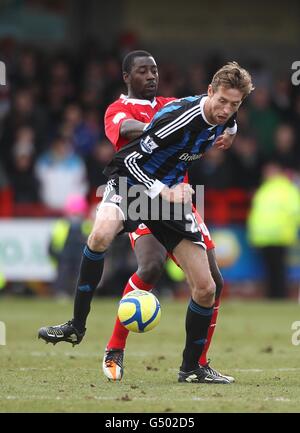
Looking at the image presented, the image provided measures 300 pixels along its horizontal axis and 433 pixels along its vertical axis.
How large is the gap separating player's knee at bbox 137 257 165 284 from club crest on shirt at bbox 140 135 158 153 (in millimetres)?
934

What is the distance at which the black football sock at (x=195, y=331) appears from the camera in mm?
Answer: 8141

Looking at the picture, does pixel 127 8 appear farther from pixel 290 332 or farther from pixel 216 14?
pixel 290 332

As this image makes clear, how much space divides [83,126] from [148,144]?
35.4ft

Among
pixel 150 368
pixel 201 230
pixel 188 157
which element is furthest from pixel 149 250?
pixel 150 368

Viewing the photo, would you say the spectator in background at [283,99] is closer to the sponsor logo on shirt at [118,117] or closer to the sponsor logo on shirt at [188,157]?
the sponsor logo on shirt at [118,117]

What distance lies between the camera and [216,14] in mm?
22000

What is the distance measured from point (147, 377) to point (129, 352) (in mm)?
2117

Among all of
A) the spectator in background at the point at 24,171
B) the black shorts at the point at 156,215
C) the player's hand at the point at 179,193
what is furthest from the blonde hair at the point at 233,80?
the spectator in background at the point at 24,171

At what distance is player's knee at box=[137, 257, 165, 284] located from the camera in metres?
8.52

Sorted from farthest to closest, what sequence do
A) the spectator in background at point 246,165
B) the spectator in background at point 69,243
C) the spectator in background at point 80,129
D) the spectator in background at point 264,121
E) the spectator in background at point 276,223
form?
the spectator in background at point 264,121, the spectator in background at point 246,165, the spectator in background at point 80,129, the spectator in background at point 276,223, the spectator in background at point 69,243

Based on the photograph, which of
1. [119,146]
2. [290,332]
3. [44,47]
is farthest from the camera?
[44,47]

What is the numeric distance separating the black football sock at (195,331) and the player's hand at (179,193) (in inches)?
31.3

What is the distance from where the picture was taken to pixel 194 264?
7945 millimetres
